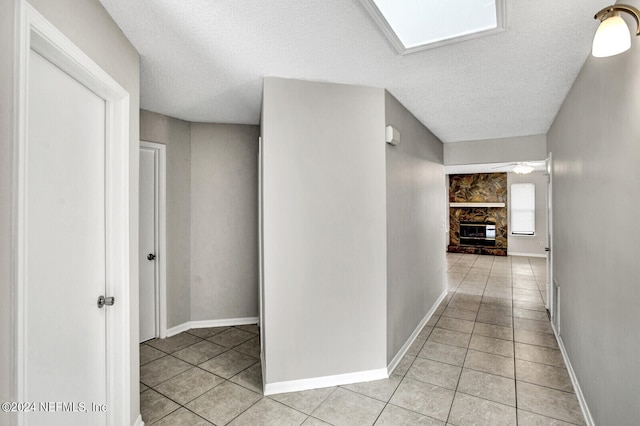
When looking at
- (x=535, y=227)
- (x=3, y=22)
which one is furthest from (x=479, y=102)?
(x=535, y=227)

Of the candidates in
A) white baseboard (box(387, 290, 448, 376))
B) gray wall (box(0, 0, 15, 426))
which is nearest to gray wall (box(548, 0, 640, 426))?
white baseboard (box(387, 290, 448, 376))

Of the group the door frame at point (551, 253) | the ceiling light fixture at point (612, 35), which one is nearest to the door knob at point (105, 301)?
the ceiling light fixture at point (612, 35)

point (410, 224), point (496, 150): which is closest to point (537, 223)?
point (496, 150)

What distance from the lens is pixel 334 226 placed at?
2.62 metres

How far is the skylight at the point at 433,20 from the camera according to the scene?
1559 millimetres

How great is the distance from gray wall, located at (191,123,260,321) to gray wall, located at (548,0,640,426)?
3235 mm

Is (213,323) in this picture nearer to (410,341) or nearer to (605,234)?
(410,341)

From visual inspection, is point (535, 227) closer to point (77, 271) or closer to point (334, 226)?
point (334, 226)

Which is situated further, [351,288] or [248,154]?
[248,154]

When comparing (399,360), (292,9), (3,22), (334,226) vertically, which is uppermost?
(292,9)

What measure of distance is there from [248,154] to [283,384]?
2.65 m

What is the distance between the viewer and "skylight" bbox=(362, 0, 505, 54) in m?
1.56

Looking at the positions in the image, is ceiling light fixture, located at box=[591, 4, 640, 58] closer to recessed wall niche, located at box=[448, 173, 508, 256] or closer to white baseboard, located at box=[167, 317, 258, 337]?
white baseboard, located at box=[167, 317, 258, 337]

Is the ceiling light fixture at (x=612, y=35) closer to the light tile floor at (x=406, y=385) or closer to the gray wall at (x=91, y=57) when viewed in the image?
the gray wall at (x=91, y=57)
